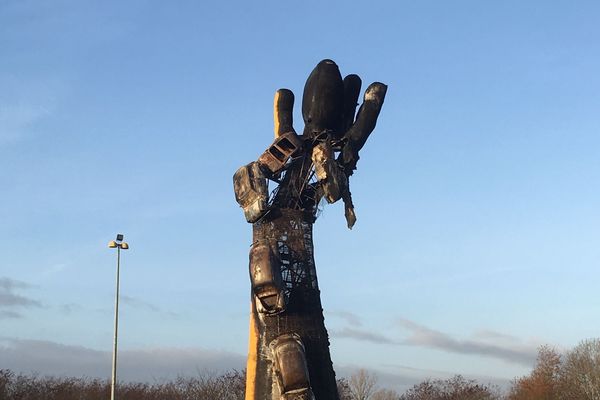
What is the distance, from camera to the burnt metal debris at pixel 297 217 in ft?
69.7

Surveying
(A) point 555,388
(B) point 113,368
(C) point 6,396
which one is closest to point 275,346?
(B) point 113,368

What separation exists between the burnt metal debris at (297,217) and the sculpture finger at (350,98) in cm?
3

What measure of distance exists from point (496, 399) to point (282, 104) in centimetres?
5424

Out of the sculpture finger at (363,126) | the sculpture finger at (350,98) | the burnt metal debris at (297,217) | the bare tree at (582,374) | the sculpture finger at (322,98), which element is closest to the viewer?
the burnt metal debris at (297,217)

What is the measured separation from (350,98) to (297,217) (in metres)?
4.48

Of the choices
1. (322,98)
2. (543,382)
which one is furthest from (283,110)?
(543,382)

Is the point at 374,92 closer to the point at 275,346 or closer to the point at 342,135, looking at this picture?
the point at 342,135

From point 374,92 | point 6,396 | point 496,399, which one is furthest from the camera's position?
point 496,399

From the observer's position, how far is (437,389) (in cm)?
7338

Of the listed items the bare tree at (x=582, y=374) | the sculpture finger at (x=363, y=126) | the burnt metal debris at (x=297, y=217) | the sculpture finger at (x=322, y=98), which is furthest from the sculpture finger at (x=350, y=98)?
the bare tree at (x=582, y=374)

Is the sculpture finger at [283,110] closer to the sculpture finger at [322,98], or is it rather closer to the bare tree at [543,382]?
the sculpture finger at [322,98]

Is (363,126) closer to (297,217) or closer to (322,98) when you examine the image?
(322,98)

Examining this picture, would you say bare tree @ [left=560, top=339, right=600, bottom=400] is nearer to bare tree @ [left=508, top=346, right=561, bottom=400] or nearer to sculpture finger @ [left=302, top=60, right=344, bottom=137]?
bare tree @ [left=508, top=346, right=561, bottom=400]

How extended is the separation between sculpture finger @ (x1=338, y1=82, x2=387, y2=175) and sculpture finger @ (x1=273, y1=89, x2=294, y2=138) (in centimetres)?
187
